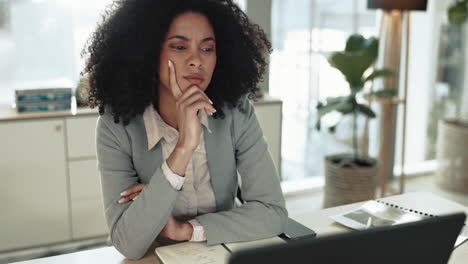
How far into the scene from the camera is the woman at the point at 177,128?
1.45 metres

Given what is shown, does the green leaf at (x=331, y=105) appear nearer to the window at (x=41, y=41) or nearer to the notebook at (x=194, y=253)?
the window at (x=41, y=41)

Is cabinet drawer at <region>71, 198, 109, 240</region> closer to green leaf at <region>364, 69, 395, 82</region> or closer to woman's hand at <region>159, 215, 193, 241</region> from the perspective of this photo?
woman's hand at <region>159, 215, 193, 241</region>

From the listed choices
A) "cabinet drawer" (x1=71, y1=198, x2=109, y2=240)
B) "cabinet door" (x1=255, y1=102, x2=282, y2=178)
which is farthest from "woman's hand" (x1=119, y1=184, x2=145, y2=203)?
"cabinet door" (x1=255, y1=102, x2=282, y2=178)

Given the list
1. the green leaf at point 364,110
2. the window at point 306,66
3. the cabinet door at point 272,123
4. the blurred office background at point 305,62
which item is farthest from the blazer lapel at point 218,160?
the window at point 306,66

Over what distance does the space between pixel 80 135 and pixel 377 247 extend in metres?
2.40

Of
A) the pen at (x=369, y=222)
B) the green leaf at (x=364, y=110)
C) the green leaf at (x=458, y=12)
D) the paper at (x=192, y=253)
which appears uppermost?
the green leaf at (x=458, y=12)

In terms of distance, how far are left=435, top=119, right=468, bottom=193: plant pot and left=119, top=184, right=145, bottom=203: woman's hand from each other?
3000 millimetres

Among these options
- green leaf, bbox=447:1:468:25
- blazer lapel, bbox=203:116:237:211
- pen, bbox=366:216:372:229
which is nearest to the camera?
pen, bbox=366:216:372:229

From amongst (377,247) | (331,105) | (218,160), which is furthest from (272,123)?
(377,247)

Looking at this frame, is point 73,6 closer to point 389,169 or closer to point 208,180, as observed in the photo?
point 208,180

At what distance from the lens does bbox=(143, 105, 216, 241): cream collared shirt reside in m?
1.64

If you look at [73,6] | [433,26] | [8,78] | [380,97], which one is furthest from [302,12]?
[8,78]

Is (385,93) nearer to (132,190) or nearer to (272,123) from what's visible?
(272,123)

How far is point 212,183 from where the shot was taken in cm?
170
